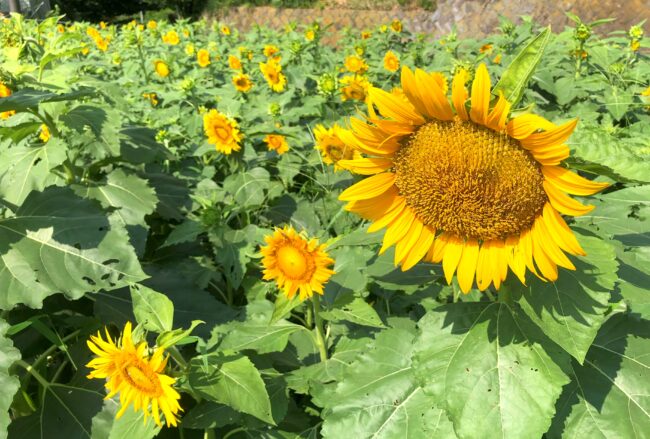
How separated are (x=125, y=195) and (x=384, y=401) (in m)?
1.38

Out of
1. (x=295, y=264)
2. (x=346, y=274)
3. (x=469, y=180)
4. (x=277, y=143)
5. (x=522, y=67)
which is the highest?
(x=522, y=67)

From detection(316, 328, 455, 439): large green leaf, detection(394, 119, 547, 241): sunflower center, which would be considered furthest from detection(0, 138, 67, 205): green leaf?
detection(394, 119, 547, 241): sunflower center

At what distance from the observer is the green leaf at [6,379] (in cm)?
124

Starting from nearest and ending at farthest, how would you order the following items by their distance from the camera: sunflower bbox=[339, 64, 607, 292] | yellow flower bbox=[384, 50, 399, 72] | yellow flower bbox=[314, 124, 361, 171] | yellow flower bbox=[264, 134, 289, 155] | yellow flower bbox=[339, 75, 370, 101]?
sunflower bbox=[339, 64, 607, 292], yellow flower bbox=[314, 124, 361, 171], yellow flower bbox=[264, 134, 289, 155], yellow flower bbox=[339, 75, 370, 101], yellow flower bbox=[384, 50, 399, 72]

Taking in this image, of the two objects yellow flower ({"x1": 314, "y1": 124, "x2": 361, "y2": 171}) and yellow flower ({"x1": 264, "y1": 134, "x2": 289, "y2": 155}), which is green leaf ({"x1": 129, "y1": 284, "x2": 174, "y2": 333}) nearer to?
yellow flower ({"x1": 314, "y1": 124, "x2": 361, "y2": 171})

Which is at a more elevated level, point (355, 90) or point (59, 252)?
point (59, 252)

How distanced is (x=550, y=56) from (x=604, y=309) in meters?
3.85

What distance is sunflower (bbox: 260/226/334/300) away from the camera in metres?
1.55

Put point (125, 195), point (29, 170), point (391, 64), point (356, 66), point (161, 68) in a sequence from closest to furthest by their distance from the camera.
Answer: point (29, 170) < point (125, 195) < point (356, 66) < point (391, 64) < point (161, 68)

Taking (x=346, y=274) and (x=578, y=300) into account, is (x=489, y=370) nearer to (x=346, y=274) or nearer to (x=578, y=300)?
(x=578, y=300)

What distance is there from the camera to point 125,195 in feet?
6.98

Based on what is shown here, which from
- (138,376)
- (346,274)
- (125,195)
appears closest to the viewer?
(138,376)

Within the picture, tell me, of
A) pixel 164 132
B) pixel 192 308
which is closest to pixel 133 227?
pixel 192 308

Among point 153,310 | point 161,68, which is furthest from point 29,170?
point 161,68
